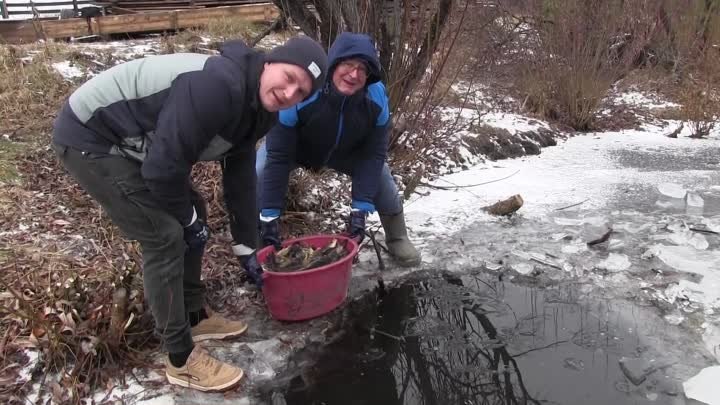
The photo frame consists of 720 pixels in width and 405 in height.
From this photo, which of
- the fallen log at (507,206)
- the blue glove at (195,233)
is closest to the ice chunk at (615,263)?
the fallen log at (507,206)

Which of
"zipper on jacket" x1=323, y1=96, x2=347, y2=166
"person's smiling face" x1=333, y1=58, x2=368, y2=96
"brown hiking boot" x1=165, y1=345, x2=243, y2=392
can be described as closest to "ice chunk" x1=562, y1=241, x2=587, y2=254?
"zipper on jacket" x1=323, y1=96, x2=347, y2=166

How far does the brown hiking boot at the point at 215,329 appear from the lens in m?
2.65

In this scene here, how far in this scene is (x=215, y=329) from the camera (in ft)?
8.78

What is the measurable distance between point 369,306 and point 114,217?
152 cm

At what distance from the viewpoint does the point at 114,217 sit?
210cm

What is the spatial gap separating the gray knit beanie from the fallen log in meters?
2.72

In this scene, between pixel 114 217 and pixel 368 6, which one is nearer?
pixel 114 217

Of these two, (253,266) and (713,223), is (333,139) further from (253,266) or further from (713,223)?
(713,223)

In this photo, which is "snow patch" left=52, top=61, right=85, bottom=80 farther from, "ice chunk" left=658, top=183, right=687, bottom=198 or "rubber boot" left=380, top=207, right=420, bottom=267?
"ice chunk" left=658, top=183, right=687, bottom=198

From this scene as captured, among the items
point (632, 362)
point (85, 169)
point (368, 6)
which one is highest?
point (368, 6)

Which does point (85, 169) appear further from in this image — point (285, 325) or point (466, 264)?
point (466, 264)

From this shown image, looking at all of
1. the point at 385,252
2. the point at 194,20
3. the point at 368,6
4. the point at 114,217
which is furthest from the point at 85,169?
the point at 194,20

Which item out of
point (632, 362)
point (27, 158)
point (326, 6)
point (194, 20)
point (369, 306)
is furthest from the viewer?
point (194, 20)

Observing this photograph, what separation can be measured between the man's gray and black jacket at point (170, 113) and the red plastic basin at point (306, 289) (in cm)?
71
